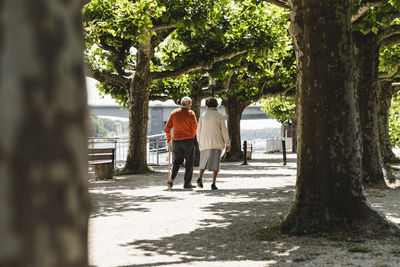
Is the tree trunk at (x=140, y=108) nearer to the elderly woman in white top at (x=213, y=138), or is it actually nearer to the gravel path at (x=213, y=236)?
the elderly woman in white top at (x=213, y=138)

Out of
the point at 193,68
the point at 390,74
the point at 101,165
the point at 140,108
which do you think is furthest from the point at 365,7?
the point at 390,74

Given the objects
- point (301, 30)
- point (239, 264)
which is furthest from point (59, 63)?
point (301, 30)

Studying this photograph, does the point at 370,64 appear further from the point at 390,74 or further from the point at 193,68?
the point at 390,74

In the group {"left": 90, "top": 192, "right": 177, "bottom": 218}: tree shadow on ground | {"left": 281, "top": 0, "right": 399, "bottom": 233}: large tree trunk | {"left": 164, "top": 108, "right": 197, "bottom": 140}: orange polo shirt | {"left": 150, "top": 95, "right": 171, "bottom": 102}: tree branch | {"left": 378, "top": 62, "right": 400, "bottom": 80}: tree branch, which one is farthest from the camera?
{"left": 150, "top": 95, "right": 171, "bottom": 102}: tree branch

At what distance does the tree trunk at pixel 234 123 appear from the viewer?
28.4 metres

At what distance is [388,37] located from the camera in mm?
12234

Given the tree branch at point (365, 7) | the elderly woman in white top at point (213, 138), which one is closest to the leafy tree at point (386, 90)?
the tree branch at point (365, 7)

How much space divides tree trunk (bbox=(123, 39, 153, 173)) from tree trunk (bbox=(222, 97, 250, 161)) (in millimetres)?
11060

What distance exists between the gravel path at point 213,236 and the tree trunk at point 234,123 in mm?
18250

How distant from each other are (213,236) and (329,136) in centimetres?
180

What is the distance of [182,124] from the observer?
11.3 m

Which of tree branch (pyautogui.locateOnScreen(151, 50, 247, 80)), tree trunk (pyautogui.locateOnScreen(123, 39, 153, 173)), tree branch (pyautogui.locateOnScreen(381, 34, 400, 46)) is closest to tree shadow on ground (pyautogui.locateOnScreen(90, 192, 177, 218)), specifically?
tree trunk (pyautogui.locateOnScreen(123, 39, 153, 173))

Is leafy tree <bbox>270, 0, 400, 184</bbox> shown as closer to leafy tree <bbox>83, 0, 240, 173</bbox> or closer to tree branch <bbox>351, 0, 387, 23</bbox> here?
tree branch <bbox>351, 0, 387, 23</bbox>

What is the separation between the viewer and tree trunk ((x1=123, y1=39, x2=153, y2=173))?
1759cm
